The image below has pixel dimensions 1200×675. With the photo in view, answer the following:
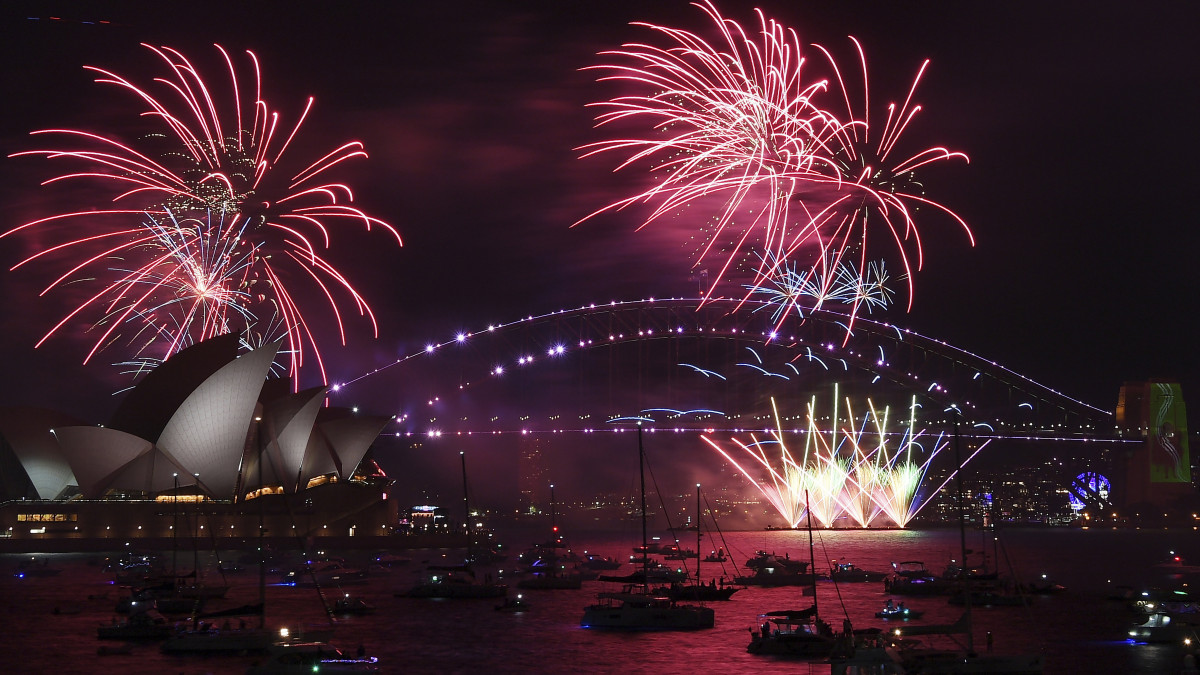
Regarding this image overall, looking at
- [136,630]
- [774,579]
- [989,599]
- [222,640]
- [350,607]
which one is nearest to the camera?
[222,640]

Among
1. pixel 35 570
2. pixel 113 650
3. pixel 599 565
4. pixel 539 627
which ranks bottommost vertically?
pixel 539 627

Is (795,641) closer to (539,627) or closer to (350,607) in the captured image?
(539,627)

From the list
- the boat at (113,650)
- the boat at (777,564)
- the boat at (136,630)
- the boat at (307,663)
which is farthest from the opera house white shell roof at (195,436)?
the boat at (307,663)

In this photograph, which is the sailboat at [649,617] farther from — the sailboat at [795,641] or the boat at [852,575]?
the boat at [852,575]

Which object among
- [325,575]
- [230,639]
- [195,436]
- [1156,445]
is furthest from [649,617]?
[1156,445]

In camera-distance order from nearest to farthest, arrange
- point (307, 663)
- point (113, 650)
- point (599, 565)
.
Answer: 1. point (307, 663)
2. point (113, 650)
3. point (599, 565)

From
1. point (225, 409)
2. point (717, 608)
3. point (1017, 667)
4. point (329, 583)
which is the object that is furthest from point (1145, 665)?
point (225, 409)

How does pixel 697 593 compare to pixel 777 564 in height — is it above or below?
below

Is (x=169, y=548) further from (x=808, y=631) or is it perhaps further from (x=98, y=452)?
(x=808, y=631)
